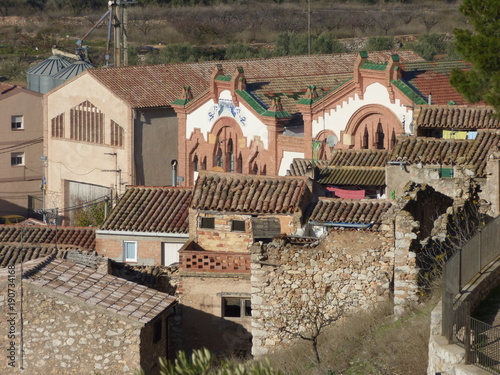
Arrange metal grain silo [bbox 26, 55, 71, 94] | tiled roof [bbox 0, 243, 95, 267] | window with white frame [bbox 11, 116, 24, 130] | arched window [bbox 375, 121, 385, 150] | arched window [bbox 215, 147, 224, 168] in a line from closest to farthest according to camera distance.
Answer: tiled roof [bbox 0, 243, 95, 267] → arched window [bbox 375, 121, 385, 150] → arched window [bbox 215, 147, 224, 168] → window with white frame [bbox 11, 116, 24, 130] → metal grain silo [bbox 26, 55, 71, 94]

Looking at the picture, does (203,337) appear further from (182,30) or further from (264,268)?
(182,30)

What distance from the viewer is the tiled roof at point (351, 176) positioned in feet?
131

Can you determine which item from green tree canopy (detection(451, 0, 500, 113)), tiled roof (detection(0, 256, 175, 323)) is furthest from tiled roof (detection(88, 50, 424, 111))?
tiled roof (detection(0, 256, 175, 323))

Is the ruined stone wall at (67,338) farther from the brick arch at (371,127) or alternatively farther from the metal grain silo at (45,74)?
the metal grain silo at (45,74)

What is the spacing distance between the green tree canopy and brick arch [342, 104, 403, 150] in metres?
19.0

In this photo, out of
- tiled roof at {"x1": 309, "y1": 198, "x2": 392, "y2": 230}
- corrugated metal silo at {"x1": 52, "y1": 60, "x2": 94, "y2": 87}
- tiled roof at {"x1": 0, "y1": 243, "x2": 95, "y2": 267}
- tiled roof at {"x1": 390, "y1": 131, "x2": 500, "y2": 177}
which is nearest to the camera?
tiled roof at {"x1": 309, "y1": 198, "x2": 392, "y2": 230}

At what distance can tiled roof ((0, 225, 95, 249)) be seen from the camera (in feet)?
129

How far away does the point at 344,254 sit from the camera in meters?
25.5

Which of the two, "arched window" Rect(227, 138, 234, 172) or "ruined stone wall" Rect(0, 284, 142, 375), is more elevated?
"arched window" Rect(227, 138, 234, 172)

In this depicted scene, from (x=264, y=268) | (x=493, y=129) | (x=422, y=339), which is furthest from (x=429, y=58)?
(x=422, y=339)

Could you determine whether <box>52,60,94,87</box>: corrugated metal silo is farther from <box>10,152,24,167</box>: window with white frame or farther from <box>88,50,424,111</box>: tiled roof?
<box>88,50,424,111</box>: tiled roof

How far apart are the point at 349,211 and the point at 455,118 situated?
9.51 metres

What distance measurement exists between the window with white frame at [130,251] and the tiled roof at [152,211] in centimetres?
56

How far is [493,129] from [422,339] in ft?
67.5
